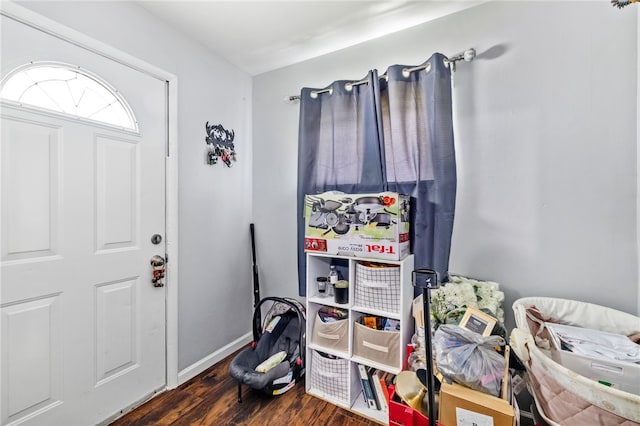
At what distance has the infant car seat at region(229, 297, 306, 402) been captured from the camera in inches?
64.1

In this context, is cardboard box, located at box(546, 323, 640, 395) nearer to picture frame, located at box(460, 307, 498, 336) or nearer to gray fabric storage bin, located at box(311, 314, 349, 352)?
picture frame, located at box(460, 307, 498, 336)

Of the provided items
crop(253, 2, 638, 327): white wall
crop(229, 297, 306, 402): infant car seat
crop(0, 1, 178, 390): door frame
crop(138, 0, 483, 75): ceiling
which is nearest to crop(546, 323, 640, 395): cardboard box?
crop(253, 2, 638, 327): white wall

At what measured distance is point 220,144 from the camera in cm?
207

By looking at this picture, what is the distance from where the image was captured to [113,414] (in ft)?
4.87

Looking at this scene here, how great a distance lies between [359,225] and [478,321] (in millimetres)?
733

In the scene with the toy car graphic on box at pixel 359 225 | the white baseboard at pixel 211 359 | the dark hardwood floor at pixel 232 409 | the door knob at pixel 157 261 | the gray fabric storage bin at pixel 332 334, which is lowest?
the dark hardwood floor at pixel 232 409

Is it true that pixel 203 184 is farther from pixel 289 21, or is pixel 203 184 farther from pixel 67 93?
pixel 289 21

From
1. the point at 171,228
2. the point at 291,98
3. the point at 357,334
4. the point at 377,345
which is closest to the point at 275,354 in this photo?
the point at 357,334

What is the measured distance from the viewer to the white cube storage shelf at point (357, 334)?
1.46 metres

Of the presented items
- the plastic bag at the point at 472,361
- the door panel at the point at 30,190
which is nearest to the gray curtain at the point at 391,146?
the plastic bag at the point at 472,361

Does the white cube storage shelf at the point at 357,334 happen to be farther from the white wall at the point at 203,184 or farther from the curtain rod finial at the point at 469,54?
the curtain rod finial at the point at 469,54

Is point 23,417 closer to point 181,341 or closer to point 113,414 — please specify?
point 113,414

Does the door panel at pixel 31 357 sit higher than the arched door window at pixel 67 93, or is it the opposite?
the arched door window at pixel 67 93

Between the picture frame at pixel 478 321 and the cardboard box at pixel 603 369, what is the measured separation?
0.83 feet
